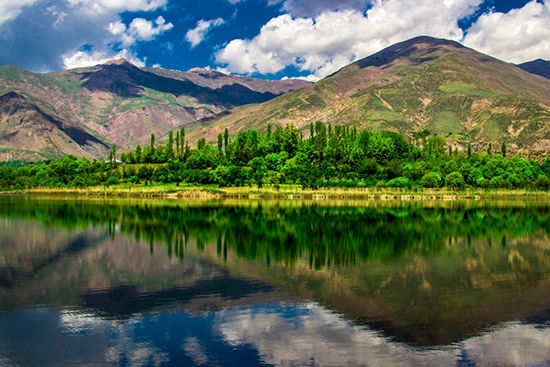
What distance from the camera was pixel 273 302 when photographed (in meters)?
23.7

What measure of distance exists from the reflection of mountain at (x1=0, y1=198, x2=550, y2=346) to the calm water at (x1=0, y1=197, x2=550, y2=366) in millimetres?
130

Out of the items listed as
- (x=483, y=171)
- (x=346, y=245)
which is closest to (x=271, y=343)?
(x=346, y=245)

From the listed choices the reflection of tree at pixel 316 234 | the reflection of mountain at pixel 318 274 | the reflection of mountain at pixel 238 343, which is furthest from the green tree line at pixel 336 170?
the reflection of mountain at pixel 238 343

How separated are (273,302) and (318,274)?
288 inches

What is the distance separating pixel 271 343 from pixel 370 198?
130743 millimetres

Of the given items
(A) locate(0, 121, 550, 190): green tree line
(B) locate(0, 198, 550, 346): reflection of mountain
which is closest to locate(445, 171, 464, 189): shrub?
(A) locate(0, 121, 550, 190): green tree line

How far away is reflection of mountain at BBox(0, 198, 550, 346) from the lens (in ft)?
73.9

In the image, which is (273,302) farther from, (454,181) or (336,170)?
(336,170)

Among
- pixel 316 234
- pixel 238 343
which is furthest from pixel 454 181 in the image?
pixel 238 343

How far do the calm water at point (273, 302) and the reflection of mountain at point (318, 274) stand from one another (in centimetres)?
13

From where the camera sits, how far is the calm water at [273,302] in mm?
17438

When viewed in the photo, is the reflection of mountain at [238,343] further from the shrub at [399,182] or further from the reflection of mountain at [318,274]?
the shrub at [399,182]

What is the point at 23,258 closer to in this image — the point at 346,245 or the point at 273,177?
the point at 346,245

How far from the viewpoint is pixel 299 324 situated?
20.3 metres
